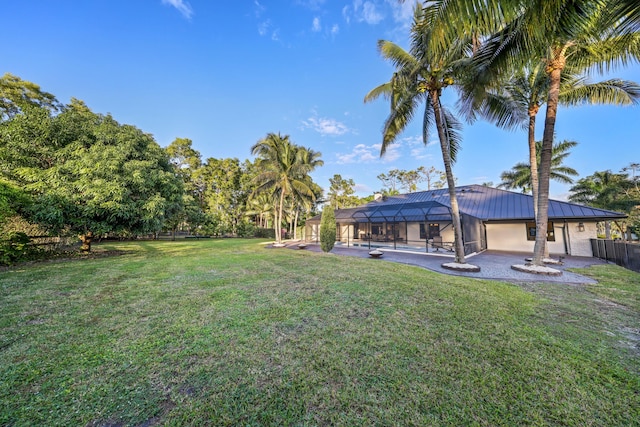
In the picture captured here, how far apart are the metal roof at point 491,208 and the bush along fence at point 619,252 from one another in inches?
55.4

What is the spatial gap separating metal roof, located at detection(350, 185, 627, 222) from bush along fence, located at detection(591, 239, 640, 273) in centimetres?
141

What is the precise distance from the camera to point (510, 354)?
270 centimetres

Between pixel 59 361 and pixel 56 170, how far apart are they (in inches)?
391

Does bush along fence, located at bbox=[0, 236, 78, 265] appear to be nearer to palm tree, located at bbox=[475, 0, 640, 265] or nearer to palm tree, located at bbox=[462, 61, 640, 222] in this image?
palm tree, located at bbox=[475, 0, 640, 265]

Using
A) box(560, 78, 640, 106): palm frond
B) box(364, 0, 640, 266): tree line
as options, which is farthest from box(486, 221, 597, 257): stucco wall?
box(560, 78, 640, 106): palm frond

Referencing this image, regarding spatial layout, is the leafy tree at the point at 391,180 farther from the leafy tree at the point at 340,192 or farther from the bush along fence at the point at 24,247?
the bush along fence at the point at 24,247

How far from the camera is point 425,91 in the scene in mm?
8484

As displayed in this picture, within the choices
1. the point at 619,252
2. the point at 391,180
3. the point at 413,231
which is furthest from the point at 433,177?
the point at 619,252

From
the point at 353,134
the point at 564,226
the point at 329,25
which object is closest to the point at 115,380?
the point at 329,25

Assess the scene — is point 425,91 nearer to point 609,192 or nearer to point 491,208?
point 491,208

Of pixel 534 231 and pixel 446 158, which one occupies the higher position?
pixel 446 158

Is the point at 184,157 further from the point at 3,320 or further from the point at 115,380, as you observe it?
the point at 115,380

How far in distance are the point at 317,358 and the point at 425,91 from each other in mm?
9676

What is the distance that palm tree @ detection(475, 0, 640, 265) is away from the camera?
124 inches
